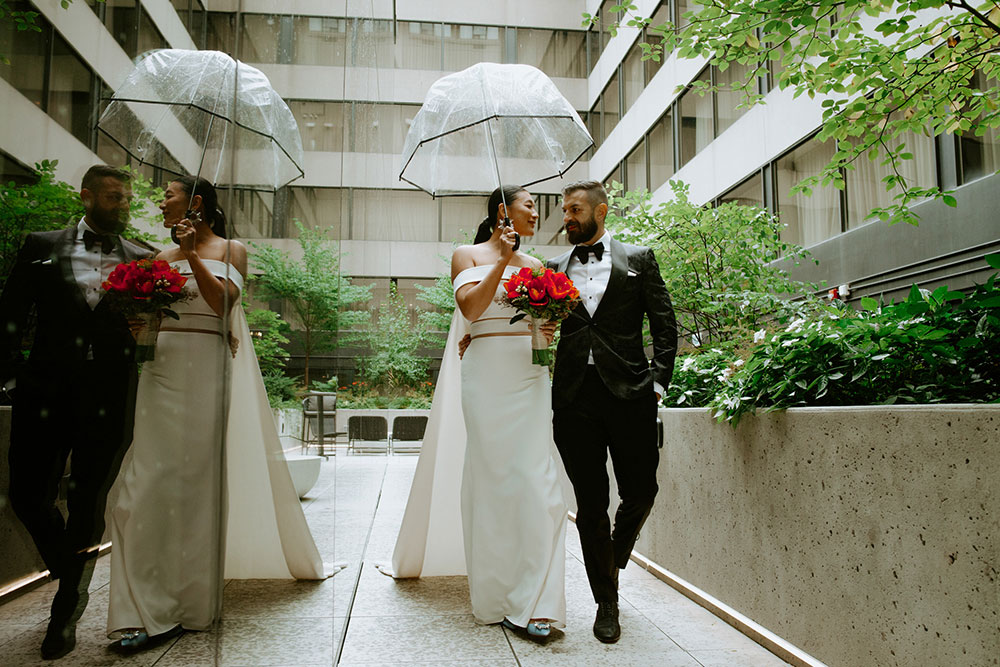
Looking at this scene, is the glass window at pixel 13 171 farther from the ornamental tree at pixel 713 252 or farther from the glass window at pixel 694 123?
the glass window at pixel 694 123

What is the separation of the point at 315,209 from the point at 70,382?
1525 millimetres

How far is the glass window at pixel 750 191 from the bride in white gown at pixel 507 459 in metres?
12.2

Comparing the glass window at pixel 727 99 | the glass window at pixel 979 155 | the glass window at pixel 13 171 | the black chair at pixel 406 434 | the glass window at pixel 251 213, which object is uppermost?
the glass window at pixel 727 99

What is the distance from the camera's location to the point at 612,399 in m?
3.76

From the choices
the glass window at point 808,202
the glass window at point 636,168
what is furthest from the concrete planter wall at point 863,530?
the glass window at point 636,168

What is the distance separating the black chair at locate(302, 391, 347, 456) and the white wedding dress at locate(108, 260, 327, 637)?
588 mm

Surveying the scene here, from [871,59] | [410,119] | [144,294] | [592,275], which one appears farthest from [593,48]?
Answer: [144,294]

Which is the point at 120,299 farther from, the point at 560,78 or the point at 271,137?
the point at 560,78

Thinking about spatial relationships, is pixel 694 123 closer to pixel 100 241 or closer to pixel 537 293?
pixel 537 293

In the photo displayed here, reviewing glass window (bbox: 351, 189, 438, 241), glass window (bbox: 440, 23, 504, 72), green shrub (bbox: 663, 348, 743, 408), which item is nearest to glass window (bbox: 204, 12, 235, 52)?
green shrub (bbox: 663, 348, 743, 408)

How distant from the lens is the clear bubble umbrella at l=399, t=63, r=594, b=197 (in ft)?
15.5

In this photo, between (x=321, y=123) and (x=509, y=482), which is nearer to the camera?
(x=321, y=123)

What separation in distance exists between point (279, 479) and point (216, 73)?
1.05m

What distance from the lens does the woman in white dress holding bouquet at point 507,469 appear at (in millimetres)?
3609
